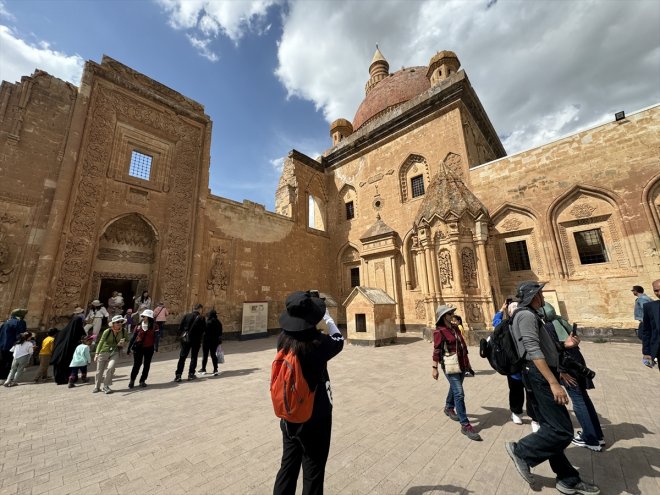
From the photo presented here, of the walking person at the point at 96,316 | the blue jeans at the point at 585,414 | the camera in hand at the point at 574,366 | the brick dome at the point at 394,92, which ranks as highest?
the brick dome at the point at 394,92

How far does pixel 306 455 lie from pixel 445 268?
32.6ft

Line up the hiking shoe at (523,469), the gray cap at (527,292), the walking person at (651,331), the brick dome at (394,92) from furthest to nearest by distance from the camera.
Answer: the brick dome at (394,92) → the walking person at (651,331) → the gray cap at (527,292) → the hiking shoe at (523,469)

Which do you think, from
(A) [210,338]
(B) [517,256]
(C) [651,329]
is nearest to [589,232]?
(B) [517,256]

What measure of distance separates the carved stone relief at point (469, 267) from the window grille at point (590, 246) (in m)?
3.89

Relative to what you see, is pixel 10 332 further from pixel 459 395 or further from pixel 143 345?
pixel 459 395

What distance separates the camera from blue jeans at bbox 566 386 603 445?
2.70 m

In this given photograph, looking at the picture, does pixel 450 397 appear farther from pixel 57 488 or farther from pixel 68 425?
pixel 68 425

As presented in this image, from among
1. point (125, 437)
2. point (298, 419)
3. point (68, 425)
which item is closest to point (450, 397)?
point (298, 419)

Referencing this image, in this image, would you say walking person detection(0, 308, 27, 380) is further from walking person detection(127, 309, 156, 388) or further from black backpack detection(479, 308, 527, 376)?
black backpack detection(479, 308, 527, 376)

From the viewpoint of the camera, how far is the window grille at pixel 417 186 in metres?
14.6

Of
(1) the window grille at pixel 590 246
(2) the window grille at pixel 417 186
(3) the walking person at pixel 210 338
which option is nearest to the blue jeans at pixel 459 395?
(3) the walking person at pixel 210 338

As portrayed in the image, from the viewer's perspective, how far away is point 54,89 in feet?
30.9

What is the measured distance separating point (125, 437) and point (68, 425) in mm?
1061

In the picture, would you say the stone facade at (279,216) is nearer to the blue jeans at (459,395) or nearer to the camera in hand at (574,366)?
the blue jeans at (459,395)
